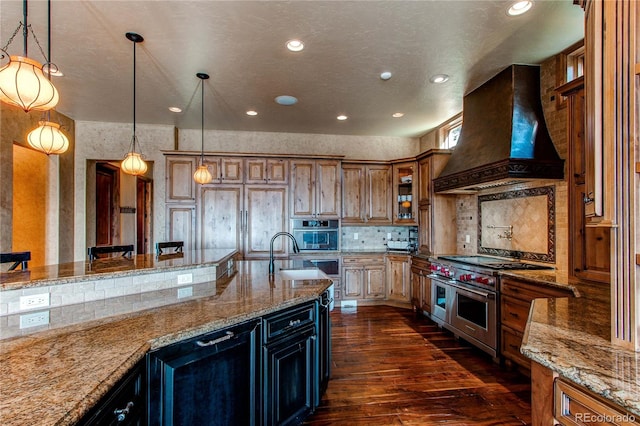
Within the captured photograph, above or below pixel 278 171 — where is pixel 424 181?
below

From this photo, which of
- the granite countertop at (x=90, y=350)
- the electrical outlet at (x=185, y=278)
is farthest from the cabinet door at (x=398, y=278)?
the electrical outlet at (x=185, y=278)

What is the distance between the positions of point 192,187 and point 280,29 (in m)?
3.22

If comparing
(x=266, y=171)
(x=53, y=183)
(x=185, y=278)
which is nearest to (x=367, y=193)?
(x=266, y=171)

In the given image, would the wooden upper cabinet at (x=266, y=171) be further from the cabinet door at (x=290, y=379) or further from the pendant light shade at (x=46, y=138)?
the cabinet door at (x=290, y=379)

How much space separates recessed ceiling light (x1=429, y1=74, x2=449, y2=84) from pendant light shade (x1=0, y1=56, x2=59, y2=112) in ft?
11.6

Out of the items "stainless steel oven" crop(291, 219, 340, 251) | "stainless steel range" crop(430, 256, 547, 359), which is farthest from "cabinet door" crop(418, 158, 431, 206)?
"stainless steel oven" crop(291, 219, 340, 251)

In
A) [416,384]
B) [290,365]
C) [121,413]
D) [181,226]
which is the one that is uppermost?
[181,226]

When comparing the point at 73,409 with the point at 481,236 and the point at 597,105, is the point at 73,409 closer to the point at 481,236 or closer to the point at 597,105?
the point at 597,105

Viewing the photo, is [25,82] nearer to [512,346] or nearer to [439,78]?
[439,78]

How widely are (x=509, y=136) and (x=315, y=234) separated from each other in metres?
3.16

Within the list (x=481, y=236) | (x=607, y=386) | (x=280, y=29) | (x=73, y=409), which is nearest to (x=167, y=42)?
(x=280, y=29)

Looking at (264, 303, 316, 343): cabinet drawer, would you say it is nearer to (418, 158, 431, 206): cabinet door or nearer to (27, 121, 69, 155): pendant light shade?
(27, 121, 69, 155): pendant light shade

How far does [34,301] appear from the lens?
1.69m

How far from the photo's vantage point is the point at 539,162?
3.09m
